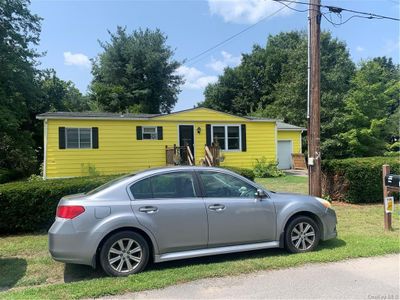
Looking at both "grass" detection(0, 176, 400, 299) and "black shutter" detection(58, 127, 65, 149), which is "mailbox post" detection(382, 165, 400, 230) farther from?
"black shutter" detection(58, 127, 65, 149)

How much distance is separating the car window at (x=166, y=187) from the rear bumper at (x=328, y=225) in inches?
86.9

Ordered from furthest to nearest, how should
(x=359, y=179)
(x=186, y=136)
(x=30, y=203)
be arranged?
(x=186, y=136)
(x=359, y=179)
(x=30, y=203)

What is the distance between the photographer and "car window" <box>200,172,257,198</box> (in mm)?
5598

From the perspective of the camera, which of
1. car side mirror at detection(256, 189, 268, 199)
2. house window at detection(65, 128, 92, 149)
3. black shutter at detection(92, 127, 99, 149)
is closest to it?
car side mirror at detection(256, 189, 268, 199)

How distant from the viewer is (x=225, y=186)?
5.71 metres

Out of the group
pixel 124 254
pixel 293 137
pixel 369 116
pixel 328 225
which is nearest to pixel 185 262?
pixel 124 254

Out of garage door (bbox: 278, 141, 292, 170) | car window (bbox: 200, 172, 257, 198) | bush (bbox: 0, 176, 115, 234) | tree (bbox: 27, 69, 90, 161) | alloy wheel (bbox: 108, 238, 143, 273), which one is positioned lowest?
alloy wheel (bbox: 108, 238, 143, 273)

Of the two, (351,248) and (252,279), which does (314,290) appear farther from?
(351,248)

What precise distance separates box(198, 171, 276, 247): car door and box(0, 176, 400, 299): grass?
1.13 ft

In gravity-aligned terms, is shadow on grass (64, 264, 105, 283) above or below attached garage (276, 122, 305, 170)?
below

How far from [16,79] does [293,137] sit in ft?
57.5

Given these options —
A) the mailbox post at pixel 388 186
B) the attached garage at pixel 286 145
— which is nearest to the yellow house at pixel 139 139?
the attached garage at pixel 286 145

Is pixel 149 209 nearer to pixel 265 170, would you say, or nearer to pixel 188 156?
pixel 188 156

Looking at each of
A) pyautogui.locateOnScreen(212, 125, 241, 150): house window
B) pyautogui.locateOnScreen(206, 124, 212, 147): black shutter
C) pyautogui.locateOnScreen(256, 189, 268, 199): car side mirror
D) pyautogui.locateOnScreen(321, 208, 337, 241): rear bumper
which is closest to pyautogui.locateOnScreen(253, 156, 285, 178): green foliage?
pyautogui.locateOnScreen(212, 125, 241, 150): house window
